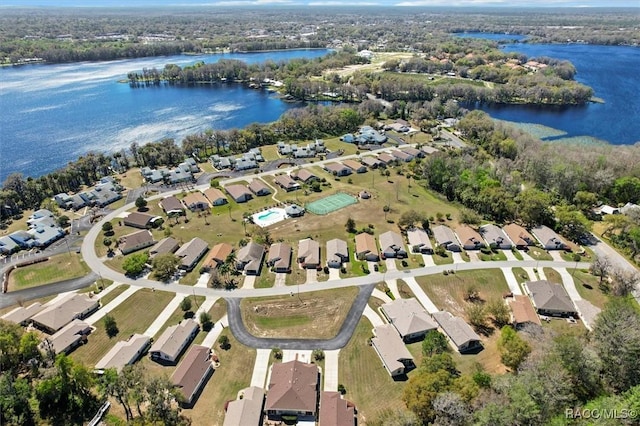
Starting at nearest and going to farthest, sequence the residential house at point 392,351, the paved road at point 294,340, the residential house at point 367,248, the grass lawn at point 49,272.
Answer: the residential house at point 392,351
the paved road at point 294,340
the grass lawn at point 49,272
the residential house at point 367,248

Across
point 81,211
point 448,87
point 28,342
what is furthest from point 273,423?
point 448,87

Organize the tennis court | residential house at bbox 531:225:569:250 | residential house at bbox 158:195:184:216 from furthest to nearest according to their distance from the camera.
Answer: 1. the tennis court
2. residential house at bbox 158:195:184:216
3. residential house at bbox 531:225:569:250

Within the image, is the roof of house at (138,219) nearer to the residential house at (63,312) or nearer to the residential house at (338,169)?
the residential house at (63,312)

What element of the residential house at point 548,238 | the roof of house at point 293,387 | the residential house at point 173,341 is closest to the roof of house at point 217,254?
the residential house at point 173,341

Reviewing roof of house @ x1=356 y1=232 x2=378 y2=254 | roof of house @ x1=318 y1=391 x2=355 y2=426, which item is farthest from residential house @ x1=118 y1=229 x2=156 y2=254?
roof of house @ x1=318 y1=391 x2=355 y2=426

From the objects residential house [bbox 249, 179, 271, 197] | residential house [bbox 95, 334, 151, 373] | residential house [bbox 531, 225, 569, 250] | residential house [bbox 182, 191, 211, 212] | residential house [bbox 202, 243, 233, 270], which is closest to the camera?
residential house [bbox 95, 334, 151, 373]

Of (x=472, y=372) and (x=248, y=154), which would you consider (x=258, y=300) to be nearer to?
(x=472, y=372)

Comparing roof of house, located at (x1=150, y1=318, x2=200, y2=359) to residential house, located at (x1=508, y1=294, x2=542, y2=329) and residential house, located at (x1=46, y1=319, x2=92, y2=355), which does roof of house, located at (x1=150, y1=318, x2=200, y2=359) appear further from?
residential house, located at (x1=508, y1=294, x2=542, y2=329)
